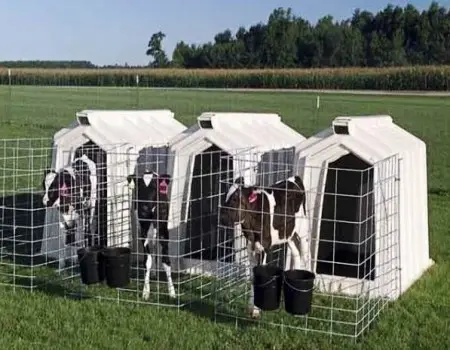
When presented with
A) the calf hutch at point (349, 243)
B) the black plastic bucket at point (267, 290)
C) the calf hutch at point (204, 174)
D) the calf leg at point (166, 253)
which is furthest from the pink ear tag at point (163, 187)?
the black plastic bucket at point (267, 290)

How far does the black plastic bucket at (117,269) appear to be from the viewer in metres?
6.70

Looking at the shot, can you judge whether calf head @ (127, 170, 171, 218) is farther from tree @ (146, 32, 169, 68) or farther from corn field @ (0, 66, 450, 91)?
tree @ (146, 32, 169, 68)

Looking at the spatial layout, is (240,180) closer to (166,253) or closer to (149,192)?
(149,192)

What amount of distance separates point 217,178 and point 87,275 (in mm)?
2549

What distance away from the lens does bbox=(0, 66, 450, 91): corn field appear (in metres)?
49.8

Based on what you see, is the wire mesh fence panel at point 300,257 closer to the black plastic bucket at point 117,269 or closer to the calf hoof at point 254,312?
the calf hoof at point 254,312

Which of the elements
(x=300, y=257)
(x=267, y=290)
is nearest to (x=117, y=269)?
(x=267, y=290)

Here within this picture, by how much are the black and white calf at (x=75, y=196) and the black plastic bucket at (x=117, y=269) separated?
3.99 feet

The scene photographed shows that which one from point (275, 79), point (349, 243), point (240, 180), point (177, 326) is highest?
point (275, 79)

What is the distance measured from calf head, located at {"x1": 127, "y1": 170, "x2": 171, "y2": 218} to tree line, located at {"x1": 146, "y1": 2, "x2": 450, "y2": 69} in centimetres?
7597

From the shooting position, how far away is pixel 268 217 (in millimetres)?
6762

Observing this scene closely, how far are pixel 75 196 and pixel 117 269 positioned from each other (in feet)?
4.81

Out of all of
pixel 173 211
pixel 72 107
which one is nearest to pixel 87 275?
pixel 173 211

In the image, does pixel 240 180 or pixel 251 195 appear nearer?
pixel 251 195
